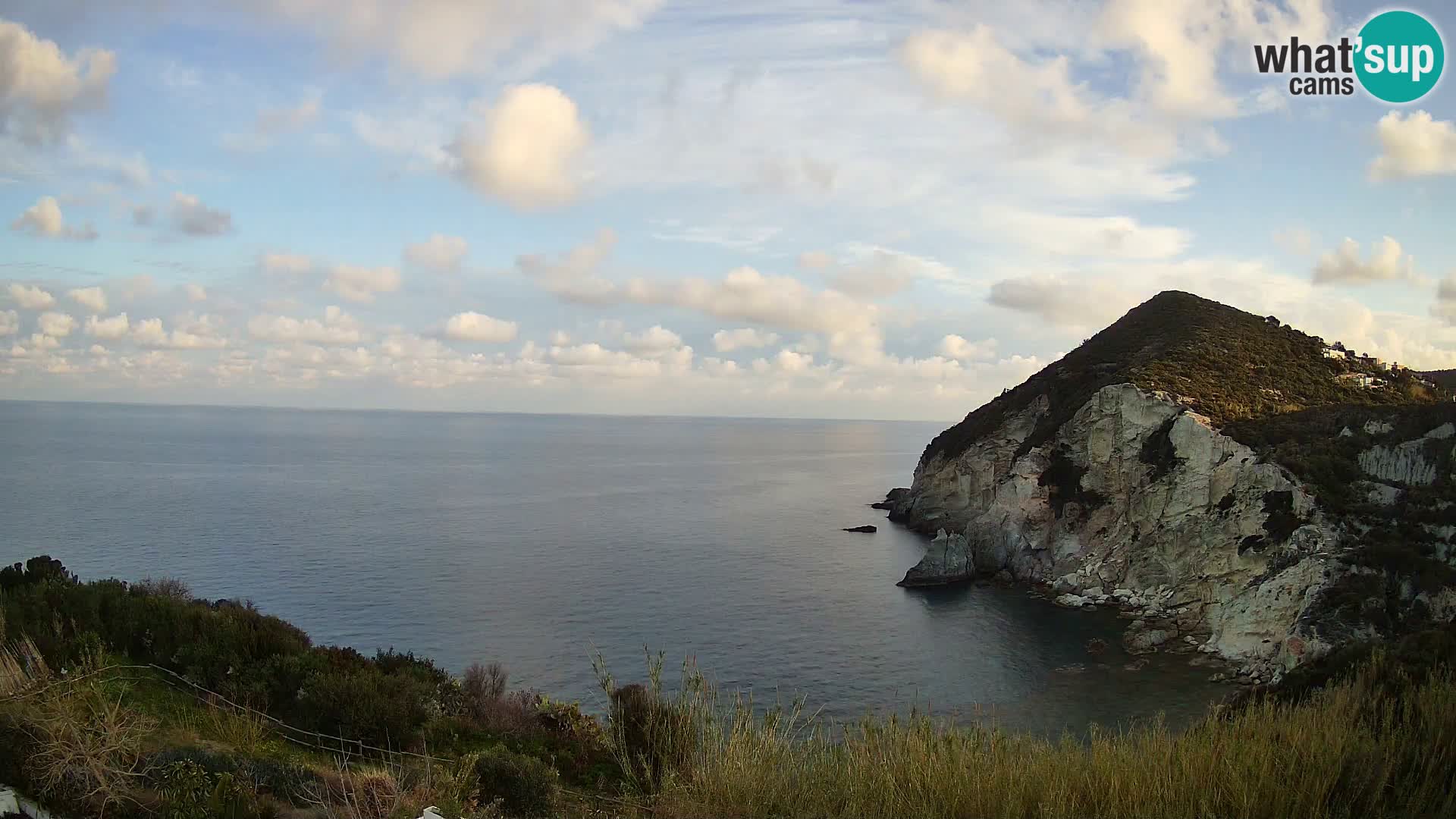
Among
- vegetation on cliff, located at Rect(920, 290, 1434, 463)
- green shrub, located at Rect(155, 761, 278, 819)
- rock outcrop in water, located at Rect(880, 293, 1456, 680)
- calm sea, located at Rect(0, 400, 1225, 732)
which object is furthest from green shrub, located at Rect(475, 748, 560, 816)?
vegetation on cliff, located at Rect(920, 290, 1434, 463)

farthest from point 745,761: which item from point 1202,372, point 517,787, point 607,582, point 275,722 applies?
point 1202,372

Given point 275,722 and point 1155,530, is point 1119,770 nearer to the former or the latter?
point 275,722

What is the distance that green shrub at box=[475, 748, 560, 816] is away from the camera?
8.48m

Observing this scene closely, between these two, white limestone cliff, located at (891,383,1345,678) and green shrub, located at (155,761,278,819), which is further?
white limestone cliff, located at (891,383,1345,678)

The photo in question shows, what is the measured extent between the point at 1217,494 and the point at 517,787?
149 feet

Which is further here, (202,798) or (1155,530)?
(1155,530)

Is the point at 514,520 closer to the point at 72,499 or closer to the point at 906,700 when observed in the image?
the point at 72,499

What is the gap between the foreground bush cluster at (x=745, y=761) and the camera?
189 inches

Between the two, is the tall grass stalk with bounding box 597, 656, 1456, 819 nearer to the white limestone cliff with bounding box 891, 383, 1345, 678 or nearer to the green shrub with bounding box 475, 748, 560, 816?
the green shrub with bounding box 475, 748, 560, 816

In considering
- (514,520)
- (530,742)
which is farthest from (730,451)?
(530,742)

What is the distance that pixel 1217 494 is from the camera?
142ft

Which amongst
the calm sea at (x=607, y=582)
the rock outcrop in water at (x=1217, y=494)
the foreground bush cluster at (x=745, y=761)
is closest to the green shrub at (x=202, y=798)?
the foreground bush cluster at (x=745, y=761)

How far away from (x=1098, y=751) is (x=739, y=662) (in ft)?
103

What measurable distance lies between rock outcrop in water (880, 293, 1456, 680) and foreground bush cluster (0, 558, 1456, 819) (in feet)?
95.1
